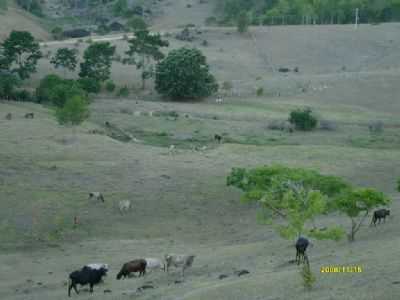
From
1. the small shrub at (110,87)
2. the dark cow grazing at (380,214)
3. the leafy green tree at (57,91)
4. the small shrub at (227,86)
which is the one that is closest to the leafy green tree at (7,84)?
the leafy green tree at (57,91)

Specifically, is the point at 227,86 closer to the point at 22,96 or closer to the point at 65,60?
the point at 65,60

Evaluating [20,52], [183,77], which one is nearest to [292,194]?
[183,77]

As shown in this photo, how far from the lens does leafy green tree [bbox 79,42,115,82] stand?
97.5 meters

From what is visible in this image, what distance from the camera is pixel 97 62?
9856 cm

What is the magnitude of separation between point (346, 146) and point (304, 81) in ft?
126

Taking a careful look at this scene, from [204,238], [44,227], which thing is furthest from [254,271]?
[44,227]

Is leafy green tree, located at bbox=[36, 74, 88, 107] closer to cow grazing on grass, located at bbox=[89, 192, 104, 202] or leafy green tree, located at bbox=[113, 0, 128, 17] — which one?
cow grazing on grass, located at bbox=[89, 192, 104, 202]

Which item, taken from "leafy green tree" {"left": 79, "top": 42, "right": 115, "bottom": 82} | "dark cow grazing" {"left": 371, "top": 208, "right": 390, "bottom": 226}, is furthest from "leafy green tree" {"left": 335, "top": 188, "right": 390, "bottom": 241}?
"leafy green tree" {"left": 79, "top": 42, "right": 115, "bottom": 82}

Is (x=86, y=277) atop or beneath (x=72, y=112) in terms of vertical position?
beneath

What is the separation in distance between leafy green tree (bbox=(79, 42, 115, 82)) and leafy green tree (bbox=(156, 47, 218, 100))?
6.62 metres

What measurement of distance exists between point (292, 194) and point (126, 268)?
6865mm

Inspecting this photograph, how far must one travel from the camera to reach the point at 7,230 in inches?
1626

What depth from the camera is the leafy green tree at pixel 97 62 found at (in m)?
97.5

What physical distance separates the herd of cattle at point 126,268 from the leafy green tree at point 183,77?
201 ft
